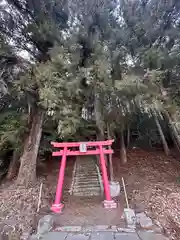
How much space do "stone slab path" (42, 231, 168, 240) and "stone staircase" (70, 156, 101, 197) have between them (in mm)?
1739

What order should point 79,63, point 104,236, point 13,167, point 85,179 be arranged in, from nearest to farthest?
1. point 104,236
2. point 79,63
3. point 85,179
4. point 13,167

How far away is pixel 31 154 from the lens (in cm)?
A: 497

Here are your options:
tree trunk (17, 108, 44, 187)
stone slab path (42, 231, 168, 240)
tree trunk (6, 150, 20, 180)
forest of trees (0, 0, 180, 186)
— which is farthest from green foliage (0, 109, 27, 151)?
stone slab path (42, 231, 168, 240)

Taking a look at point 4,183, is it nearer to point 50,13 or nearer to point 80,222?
point 80,222

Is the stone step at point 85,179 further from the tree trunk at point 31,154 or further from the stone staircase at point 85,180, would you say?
the tree trunk at point 31,154

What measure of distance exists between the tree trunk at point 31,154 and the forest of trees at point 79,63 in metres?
0.03

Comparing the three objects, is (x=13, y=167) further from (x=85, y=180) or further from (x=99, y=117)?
(x=99, y=117)

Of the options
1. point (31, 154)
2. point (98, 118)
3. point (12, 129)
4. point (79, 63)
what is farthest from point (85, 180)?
point (79, 63)

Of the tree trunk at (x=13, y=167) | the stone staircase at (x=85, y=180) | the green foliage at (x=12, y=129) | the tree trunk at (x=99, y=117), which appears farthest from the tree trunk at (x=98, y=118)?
the tree trunk at (x=13, y=167)

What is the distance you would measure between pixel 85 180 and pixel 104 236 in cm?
254

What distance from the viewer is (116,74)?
4359 millimetres

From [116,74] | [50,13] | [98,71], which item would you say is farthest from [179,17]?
[50,13]

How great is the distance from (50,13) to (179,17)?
3.66 m

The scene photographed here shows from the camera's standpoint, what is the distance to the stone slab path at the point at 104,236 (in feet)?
9.46
